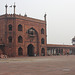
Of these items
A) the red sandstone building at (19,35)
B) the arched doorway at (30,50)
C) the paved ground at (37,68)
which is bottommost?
the paved ground at (37,68)

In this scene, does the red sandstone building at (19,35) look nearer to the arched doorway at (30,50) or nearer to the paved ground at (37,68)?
the arched doorway at (30,50)

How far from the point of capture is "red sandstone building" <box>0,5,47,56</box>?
41.8 m

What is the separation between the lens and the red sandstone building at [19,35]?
41844 mm

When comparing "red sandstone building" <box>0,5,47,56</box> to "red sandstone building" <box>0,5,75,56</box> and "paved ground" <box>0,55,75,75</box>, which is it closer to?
"red sandstone building" <box>0,5,75,56</box>

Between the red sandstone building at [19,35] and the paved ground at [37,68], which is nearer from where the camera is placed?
the paved ground at [37,68]

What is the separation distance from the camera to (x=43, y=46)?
167ft

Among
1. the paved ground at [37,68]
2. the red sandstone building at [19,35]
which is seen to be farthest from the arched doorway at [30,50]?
the paved ground at [37,68]

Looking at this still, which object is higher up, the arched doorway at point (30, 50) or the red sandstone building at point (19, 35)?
the red sandstone building at point (19, 35)

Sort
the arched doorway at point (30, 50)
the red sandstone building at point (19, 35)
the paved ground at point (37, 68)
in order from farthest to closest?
the arched doorway at point (30, 50), the red sandstone building at point (19, 35), the paved ground at point (37, 68)

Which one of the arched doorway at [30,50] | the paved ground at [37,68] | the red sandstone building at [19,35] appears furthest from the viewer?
the arched doorway at [30,50]

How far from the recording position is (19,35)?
43.1 metres

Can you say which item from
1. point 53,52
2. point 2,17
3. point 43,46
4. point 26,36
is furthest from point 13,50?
point 53,52

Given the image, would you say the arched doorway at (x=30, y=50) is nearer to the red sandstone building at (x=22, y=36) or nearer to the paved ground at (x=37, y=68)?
the red sandstone building at (x=22, y=36)

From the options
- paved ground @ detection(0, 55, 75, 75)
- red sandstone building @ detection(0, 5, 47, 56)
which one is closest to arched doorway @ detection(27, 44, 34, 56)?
red sandstone building @ detection(0, 5, 47, 56)
